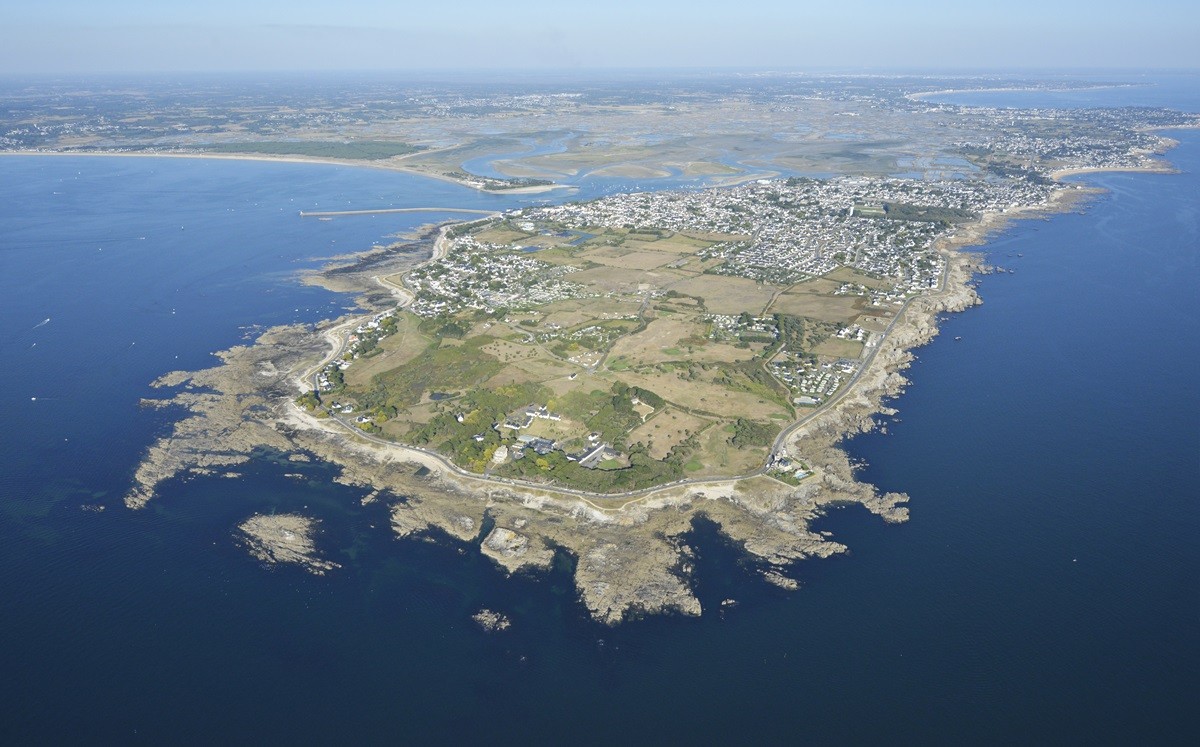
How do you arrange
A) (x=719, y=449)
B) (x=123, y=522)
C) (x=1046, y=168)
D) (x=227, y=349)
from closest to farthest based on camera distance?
1. (x=123, y=522)
2. (x=719, y=449)
3. (x=227, y=349)
4. (x=1046, y=168)

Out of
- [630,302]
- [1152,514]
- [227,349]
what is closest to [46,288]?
[227,349]

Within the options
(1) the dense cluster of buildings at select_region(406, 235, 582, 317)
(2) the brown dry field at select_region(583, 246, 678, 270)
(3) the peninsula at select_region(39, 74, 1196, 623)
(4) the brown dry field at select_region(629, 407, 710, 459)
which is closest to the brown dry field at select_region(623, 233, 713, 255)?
(3) the peninsula at select_region(39, 74, 1196, 623)

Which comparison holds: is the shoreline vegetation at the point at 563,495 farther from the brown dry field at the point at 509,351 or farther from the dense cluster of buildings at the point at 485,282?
the dense cluster of buildings at the point at 485,282

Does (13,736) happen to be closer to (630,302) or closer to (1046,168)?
(630,302)

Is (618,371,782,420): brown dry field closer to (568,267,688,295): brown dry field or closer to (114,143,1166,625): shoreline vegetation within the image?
(114,143,1166,625): shoreline vegetation

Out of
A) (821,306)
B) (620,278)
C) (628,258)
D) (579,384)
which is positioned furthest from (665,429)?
(628,258)

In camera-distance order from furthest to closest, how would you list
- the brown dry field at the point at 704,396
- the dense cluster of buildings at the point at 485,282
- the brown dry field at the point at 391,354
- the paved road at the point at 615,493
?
the dense cluster of buildings at the point at 485,282, the brown dry field at the point at 391,354, the brown dry field at the point at 704,396, the paved road at the point at 615,493

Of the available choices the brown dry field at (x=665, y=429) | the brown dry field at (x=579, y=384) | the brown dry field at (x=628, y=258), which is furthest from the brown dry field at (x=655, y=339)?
the brown dry field at (x=628, y=258)
